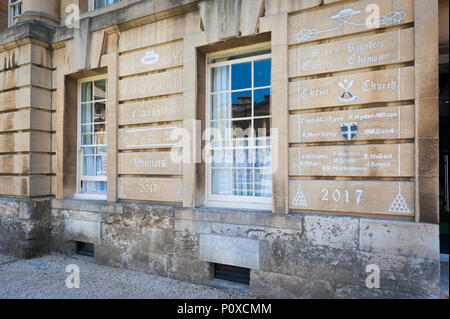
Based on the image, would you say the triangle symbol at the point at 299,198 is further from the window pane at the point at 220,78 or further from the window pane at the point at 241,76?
the window pane at the point at 220,78

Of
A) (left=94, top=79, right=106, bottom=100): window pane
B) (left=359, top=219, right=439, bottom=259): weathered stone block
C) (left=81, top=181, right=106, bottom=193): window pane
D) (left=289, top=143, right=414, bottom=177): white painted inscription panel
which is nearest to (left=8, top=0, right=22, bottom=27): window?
(left=94, top=79, right=106, bottom=100): window pane

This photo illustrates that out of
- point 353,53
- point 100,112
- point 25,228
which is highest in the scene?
point 353,53

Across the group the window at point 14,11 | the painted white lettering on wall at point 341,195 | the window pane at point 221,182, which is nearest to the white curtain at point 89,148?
the window pane at point 221,182

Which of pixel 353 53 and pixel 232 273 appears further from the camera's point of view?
pixel 232 273

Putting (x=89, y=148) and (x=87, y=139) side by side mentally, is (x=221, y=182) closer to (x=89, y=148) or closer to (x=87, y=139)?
(x=89, y=148)

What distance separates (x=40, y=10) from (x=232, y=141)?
5594 millimetres

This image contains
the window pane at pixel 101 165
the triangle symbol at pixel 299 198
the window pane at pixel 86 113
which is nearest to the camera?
the triangle symbol at pixel 299 198

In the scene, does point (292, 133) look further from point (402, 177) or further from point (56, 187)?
point (56, 187)

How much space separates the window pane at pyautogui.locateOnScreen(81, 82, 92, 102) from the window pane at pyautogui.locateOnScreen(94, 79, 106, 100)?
187mm

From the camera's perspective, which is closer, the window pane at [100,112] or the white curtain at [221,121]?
the white curtain at [221,121]

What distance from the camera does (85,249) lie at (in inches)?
249

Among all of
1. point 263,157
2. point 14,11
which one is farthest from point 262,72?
point 14,11

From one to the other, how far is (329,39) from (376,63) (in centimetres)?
74

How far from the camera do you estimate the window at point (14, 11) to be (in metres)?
7.52
